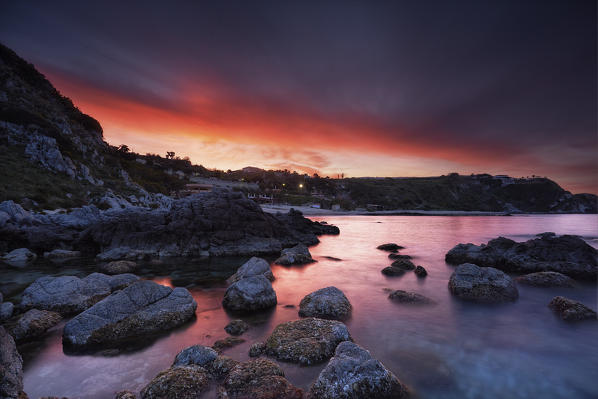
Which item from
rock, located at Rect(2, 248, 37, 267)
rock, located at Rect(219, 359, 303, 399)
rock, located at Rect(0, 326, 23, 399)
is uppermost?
rock, located at Rect(0, 326, 23, 399)

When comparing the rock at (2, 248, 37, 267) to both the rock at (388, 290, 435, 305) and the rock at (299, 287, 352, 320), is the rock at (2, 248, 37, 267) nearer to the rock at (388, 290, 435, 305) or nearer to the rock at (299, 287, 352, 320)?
the rock at (299, 287, 352, 320)

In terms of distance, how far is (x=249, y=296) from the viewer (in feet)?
36.5

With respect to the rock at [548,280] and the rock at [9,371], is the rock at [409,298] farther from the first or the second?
the rock at [9,371]

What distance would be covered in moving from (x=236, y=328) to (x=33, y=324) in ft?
21.7

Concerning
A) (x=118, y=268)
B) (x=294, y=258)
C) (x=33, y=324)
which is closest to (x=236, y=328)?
(x=33, y=324)

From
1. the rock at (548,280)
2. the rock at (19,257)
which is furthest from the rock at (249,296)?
the rock at (19,257)

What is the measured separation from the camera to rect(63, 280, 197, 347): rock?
8.11m

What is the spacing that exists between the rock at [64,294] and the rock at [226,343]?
6630mm

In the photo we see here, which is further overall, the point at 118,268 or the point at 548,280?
the point at 118,268

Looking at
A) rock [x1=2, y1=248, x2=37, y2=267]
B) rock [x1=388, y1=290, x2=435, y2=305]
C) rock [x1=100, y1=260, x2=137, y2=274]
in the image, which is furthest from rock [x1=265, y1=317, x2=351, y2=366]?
rock [x1=2, y1=248, x2=37, y2=267]

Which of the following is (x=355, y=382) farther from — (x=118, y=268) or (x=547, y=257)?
(x=547, y=257)

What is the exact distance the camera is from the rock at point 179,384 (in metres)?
5.31

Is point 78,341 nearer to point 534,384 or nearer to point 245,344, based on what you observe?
point 245,344

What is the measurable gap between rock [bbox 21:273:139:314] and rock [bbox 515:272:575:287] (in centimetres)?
2125
